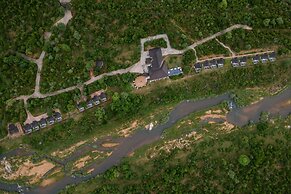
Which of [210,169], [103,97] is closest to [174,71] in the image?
[103,97]

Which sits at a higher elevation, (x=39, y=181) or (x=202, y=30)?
(x=202, y=30)

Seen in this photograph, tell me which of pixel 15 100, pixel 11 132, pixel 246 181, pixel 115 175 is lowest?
pixel 246 181

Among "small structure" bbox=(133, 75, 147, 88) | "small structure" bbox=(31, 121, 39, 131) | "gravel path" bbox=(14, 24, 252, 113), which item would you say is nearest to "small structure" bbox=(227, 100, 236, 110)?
"gravel path" bbox=(14, 24, 252, 113)

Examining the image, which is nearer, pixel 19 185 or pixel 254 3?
pixel 19 185

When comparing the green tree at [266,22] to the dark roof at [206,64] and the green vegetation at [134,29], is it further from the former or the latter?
the dark roof at [206,64]

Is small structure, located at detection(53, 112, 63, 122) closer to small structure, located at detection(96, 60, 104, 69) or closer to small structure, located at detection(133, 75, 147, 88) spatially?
small structure, located at detection(96, 60, 104, 69)

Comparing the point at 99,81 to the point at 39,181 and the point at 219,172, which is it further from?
the point at 219,172

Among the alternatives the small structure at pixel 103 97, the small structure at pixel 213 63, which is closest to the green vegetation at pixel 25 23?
the small structure at pixel 103 97

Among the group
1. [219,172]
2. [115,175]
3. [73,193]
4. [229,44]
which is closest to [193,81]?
[229,44]
